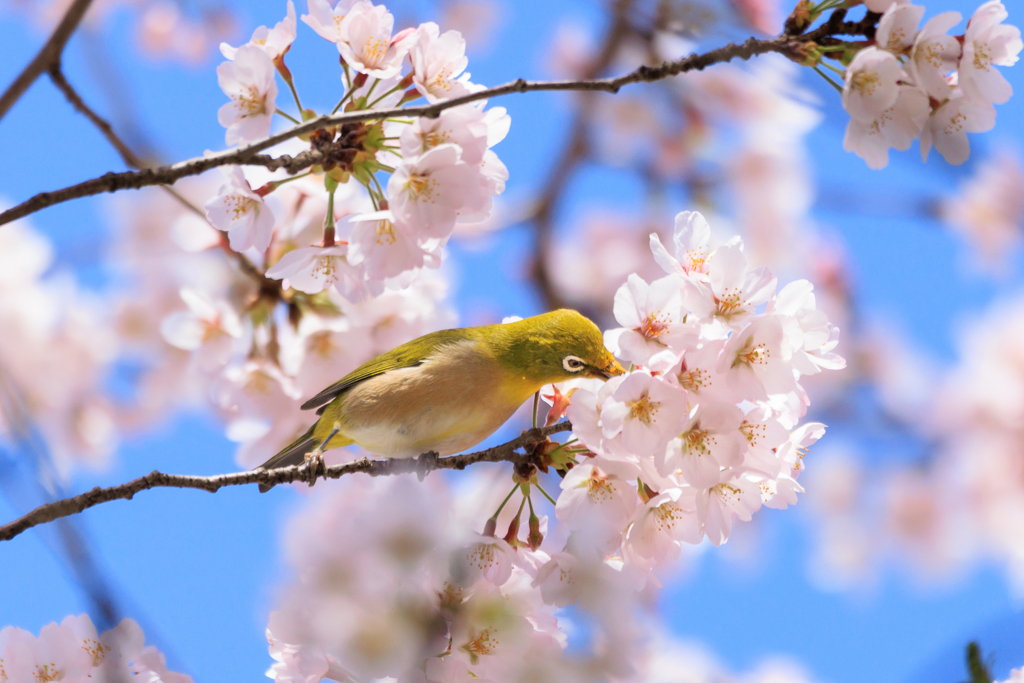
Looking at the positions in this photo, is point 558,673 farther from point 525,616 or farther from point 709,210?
point 709,210

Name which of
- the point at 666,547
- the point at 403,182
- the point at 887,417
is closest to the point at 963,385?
the point at 887,417

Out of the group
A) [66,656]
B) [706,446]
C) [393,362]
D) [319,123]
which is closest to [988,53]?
[706,446]

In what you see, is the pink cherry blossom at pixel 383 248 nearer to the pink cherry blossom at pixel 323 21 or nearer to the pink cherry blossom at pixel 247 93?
the pink cherry blossom at pixel 247 93

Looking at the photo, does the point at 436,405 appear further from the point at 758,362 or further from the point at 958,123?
the point at 958,123

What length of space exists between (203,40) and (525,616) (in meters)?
6.87

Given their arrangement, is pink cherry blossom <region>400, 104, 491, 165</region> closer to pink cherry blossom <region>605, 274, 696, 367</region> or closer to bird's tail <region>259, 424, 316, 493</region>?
pink cherry blossom <region>605, 274, 696, 367</region>

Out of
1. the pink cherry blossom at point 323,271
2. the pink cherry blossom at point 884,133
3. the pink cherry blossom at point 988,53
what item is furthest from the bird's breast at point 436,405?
the pink cherry blossom at point 988,53

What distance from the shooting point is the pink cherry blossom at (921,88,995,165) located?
159cm

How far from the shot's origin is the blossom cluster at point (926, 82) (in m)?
1.51

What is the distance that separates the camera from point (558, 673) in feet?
4.71

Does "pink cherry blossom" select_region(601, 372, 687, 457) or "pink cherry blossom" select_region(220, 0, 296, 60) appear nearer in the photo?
"pink cherry blossom" select_region(601, 372, 687, 457)

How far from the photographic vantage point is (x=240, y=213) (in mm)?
1769

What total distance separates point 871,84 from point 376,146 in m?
1.06

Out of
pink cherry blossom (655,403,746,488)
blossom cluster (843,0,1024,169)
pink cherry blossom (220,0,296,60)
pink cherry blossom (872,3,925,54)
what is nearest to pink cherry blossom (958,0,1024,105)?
blossom cluster (843,0,1024,169)
